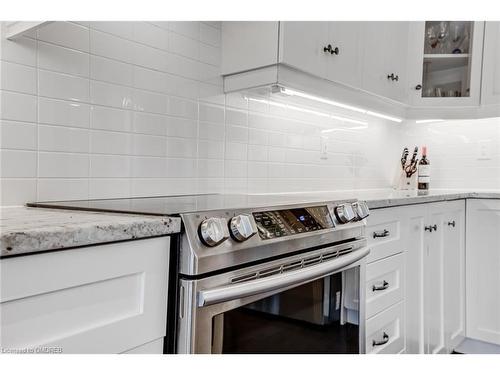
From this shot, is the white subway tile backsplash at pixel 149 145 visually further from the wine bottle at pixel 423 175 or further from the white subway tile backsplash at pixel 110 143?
the wine bottle at pixel 423 175

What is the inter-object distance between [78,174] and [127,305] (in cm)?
65

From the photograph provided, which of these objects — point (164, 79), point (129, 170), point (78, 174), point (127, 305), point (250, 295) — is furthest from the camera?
point (164, 79)

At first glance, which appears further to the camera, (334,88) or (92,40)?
(334,88)

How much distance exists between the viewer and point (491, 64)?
2.39 meters

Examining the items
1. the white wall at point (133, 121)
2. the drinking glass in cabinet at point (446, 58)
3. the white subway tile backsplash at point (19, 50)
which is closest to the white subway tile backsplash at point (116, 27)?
the white wall at point (133, 121)

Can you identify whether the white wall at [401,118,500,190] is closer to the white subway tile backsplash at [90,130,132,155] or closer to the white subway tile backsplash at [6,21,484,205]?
the white subway tile backsplash at [6,21,484,205]

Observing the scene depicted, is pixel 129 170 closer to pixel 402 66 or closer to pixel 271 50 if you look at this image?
pixel 271 50

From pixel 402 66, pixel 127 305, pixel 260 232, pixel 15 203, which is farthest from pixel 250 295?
pixel 402 66

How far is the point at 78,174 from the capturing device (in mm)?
1229

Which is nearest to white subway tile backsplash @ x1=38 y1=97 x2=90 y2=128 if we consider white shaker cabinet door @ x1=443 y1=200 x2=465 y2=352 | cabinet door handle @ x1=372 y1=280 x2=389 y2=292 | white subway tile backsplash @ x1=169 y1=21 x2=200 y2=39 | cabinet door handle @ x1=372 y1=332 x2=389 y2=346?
white subway tile backsplash @ x1=169 y1=21 x2=200 y2=39

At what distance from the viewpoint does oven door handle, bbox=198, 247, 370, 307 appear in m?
0.78

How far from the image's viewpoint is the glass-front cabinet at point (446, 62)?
242cm

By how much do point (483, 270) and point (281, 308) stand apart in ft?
5.08

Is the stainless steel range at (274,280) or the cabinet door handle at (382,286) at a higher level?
the stainless steel range at (274,280)
